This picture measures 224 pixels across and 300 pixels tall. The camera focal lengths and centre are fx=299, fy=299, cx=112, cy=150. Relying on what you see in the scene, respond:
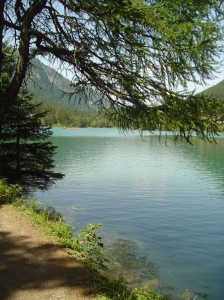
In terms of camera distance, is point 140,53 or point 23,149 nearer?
point 140,53

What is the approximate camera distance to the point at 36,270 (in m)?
4.68

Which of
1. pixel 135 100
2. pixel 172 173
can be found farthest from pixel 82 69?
pixel 172 173

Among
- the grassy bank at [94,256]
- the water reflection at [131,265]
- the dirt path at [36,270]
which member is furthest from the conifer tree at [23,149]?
the dirt path at [36,270]

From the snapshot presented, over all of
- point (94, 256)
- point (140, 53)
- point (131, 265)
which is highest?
point (140, 53)

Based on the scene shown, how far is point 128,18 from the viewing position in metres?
5.88

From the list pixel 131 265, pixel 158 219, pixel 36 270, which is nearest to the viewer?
pixel 36 270

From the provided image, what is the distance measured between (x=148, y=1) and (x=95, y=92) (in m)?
2.33

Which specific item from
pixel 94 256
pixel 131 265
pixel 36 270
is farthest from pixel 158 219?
pixel 36 270

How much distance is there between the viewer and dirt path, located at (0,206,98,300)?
4.08 metres

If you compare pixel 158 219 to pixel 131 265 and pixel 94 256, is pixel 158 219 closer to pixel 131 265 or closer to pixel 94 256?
pixel 131 265

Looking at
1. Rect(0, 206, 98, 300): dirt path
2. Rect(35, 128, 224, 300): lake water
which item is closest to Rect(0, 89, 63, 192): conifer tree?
Rect(35, 128, 224, 300): lake water

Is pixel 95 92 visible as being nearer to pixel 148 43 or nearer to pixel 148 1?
pixel 148 43

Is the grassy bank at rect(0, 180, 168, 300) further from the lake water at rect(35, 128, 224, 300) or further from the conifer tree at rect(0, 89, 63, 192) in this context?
the conifer tree at rect(0, 89, 63, 192)

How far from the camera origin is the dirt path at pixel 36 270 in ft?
13.4
